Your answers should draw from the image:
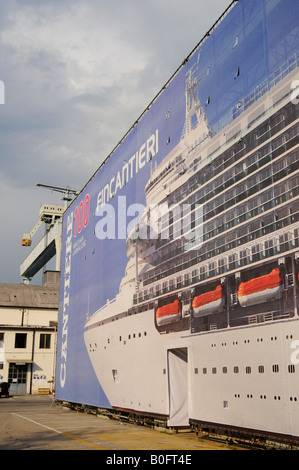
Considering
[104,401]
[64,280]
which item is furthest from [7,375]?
[104,401]

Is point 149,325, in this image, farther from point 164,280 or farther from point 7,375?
point 7,375

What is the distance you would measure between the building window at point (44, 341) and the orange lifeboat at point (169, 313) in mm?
38271

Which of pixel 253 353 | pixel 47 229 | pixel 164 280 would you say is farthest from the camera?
pixel 47 229

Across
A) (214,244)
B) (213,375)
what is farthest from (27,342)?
(214,244)

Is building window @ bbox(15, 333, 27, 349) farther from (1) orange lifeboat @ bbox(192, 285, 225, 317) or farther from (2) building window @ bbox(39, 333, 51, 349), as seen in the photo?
(1) orange lifeboat @ bbox(192, 285, 225, 317)

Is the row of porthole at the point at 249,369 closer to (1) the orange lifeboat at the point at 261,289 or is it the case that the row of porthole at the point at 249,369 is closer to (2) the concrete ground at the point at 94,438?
(1) the orange lifeboat at the point at 261,289

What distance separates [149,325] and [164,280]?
6.14 feet

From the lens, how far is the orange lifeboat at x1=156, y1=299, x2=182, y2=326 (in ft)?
51.1

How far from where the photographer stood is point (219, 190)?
13938mm

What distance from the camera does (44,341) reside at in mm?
52406

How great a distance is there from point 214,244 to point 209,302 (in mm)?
1673

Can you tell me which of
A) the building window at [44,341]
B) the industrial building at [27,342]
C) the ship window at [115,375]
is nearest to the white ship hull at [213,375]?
the ship window at [115,375]

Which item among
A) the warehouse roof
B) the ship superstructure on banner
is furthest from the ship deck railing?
the warehouse roof
